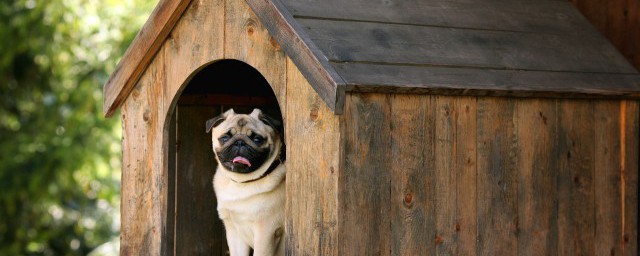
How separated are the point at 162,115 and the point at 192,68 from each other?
29 centimetres

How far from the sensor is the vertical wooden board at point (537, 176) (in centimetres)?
396

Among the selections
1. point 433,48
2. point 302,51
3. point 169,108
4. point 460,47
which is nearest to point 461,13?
point 460,47

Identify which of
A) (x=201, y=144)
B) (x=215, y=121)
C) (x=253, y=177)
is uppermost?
(x=215, y=121)

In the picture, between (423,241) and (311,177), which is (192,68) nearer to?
(311,177)

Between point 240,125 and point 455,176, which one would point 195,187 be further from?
point 455,176

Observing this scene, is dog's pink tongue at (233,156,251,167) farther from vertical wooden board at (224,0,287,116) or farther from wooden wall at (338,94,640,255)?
wooden wall at (338,94,640,255)

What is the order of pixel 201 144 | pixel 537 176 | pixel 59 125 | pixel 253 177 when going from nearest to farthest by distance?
1. pixel 537 176
2. pixel 253 177
3. pixel 201 144
4. pixel 59 125

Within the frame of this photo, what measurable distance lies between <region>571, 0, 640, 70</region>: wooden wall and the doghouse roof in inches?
9.8

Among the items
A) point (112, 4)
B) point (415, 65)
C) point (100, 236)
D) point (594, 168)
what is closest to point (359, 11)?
point (415, 65)

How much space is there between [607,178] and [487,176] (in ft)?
2.57

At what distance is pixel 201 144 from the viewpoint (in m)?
4.98

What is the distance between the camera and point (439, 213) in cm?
370

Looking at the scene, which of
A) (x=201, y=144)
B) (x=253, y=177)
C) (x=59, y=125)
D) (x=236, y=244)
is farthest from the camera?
(x=59, y=125)

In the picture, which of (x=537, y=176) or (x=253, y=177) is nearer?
(x=537, y=176)
